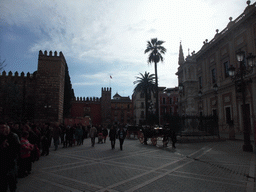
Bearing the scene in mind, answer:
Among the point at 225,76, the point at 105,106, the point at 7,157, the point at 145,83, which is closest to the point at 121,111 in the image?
the point at 105,106

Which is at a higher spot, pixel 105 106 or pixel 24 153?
pixel 105 106

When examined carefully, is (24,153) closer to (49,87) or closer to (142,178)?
(142,178)

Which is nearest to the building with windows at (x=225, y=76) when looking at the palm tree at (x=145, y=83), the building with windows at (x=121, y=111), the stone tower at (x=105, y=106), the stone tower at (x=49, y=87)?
the palm tree at (x=145, y=83)

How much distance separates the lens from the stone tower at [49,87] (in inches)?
1114

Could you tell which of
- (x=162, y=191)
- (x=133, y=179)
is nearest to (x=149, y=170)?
(x=133, y=179)

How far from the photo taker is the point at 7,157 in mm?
3607

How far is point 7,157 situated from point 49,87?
91.0 ft

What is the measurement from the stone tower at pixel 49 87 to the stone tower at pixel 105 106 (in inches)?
1282

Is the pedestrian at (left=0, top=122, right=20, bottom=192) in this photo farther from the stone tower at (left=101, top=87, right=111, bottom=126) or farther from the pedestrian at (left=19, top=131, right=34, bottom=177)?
the stone tower at (left=101, top=87, right=111, bottom=126)

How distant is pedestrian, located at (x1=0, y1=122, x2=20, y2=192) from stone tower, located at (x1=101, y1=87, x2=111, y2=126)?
57.5 meters

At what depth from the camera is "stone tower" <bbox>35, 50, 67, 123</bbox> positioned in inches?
1114

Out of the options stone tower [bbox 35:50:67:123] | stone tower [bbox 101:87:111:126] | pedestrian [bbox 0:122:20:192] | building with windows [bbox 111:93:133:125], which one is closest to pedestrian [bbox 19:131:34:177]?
pedestrian [bbox 0:122:20:192]

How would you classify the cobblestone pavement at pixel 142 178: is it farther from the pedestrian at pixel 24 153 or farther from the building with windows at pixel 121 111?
the building with windows at pixel 121 111


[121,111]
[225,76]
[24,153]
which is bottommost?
[24,153]
